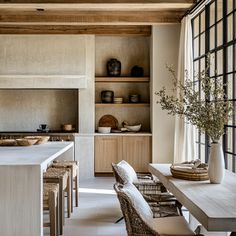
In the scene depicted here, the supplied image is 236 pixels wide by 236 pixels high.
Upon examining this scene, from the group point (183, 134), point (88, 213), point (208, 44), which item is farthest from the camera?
point (183, 134)

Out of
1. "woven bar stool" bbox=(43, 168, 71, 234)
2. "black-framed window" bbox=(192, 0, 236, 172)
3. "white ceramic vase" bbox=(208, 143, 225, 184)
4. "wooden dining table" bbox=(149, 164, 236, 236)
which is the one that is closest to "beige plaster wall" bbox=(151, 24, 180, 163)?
"black-framed window" bbox=(192, 0, 236, 172)

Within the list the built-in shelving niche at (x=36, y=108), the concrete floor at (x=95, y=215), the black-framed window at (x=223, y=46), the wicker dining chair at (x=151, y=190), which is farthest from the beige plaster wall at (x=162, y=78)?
the wicker dining chair at (x=151, y=190)

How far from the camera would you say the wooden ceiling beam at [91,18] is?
24.9ft

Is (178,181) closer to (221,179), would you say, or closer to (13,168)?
(221,179)

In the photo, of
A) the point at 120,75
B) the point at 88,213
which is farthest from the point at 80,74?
the point at 88,213

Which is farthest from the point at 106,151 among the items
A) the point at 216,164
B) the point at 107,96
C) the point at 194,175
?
the point at 216,164

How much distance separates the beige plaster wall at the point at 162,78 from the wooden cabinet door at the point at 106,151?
0.75m

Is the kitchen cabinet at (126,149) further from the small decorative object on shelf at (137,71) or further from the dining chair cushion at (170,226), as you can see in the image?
the dining chair cushion at (170,226)

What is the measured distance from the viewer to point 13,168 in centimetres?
338

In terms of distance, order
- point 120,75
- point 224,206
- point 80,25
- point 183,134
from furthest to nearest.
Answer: point 120,75
point 80,25
point 183,134
point 224,206

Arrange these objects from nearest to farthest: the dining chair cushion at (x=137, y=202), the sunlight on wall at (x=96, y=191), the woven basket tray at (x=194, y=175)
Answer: the dining chair cushion at (x=137, y=202), the woven basket tray at (x=194, y=175), the sunlight on wall at (x=96, y=191)

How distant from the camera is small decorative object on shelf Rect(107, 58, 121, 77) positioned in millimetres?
8719

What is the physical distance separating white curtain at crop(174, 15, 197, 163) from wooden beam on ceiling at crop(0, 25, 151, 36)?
1333 millimetres

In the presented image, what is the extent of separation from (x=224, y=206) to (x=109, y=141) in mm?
5880
